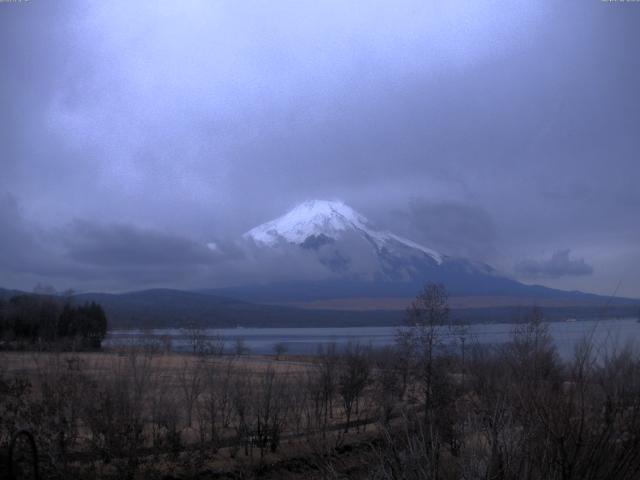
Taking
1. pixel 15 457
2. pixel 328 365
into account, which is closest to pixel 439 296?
pixel 328 365

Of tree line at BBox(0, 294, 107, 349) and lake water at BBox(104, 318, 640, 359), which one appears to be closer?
lake water at BBox(104, 318, 640, 359)

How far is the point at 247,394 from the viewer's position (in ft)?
94.3

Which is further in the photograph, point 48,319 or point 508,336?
point 48,319

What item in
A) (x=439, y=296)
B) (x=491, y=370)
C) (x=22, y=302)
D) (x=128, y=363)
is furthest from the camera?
(x=22, y=302)

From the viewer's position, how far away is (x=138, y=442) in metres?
21.1

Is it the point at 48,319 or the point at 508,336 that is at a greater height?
the point at 48,319

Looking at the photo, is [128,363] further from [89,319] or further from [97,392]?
[89,319]

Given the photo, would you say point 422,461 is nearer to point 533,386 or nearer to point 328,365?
point 533,386

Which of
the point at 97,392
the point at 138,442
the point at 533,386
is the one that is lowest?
the point at 138,442

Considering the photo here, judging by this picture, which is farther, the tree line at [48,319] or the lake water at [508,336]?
the tree line at [48,319]

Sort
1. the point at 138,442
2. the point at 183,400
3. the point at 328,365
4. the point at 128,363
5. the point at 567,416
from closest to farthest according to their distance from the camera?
the point at 567,416
the point at 138,442
the point at 128,363
the point at 183,400
the point at 328,365

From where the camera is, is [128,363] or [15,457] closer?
[15,457]

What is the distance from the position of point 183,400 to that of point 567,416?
2343 cm

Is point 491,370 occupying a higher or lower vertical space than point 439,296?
lower
